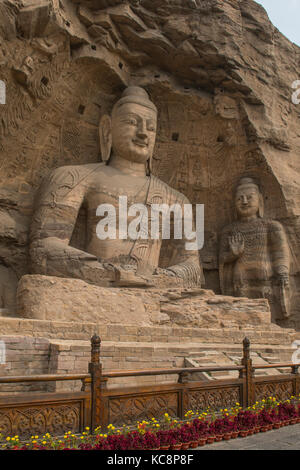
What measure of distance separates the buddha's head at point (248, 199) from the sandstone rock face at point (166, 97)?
0.23 metres

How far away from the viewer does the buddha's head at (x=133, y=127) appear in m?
9.02

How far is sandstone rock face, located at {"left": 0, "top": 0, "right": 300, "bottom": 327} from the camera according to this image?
8.16m

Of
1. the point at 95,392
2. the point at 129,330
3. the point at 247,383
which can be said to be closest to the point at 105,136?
the point at 129,330

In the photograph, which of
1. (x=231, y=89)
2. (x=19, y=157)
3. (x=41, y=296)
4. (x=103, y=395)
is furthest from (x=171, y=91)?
(x=103, y=395)

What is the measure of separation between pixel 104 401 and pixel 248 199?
7325 mm

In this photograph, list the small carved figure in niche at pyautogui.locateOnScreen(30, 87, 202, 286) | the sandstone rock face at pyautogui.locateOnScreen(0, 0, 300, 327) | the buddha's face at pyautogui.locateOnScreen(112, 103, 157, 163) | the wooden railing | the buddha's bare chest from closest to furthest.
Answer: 1. the wooden railing
2. the small carved figure in niche at pyautogui.locateOnScreen(30, 87, 202, 286)
3. the sandstone rock face at pyautogui.locateOnScreen(0, 0, 300, 327)
4. the buddha's bare chest
5. the buddha's face at pyautogui.locateOnScreen(112, 103, 157, 163)

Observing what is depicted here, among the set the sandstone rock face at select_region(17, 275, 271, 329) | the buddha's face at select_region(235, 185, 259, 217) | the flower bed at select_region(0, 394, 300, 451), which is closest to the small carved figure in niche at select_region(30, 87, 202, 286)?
the sandstone rock face at select_region(17, 275, 271, 329)

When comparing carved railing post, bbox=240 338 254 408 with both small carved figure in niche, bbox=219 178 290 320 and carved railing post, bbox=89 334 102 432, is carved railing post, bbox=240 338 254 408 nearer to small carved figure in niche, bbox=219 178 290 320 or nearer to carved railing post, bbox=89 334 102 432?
carved railing post, bbox=89 334 102 432

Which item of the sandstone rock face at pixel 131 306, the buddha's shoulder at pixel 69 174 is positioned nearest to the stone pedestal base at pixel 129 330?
the sandstone rock face at pixel 131 306

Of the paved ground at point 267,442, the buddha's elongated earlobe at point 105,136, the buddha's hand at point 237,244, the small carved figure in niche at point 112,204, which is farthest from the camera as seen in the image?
the buddha's hand at point 237,244

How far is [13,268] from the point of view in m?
8.36

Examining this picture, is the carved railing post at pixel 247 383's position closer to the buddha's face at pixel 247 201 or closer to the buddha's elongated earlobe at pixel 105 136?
the buddha's elongated earlobe at pixel 105 136

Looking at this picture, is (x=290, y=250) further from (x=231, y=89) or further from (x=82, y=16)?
(x=82, y=16)

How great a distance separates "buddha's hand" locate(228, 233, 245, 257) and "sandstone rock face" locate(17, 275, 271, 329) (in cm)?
267
